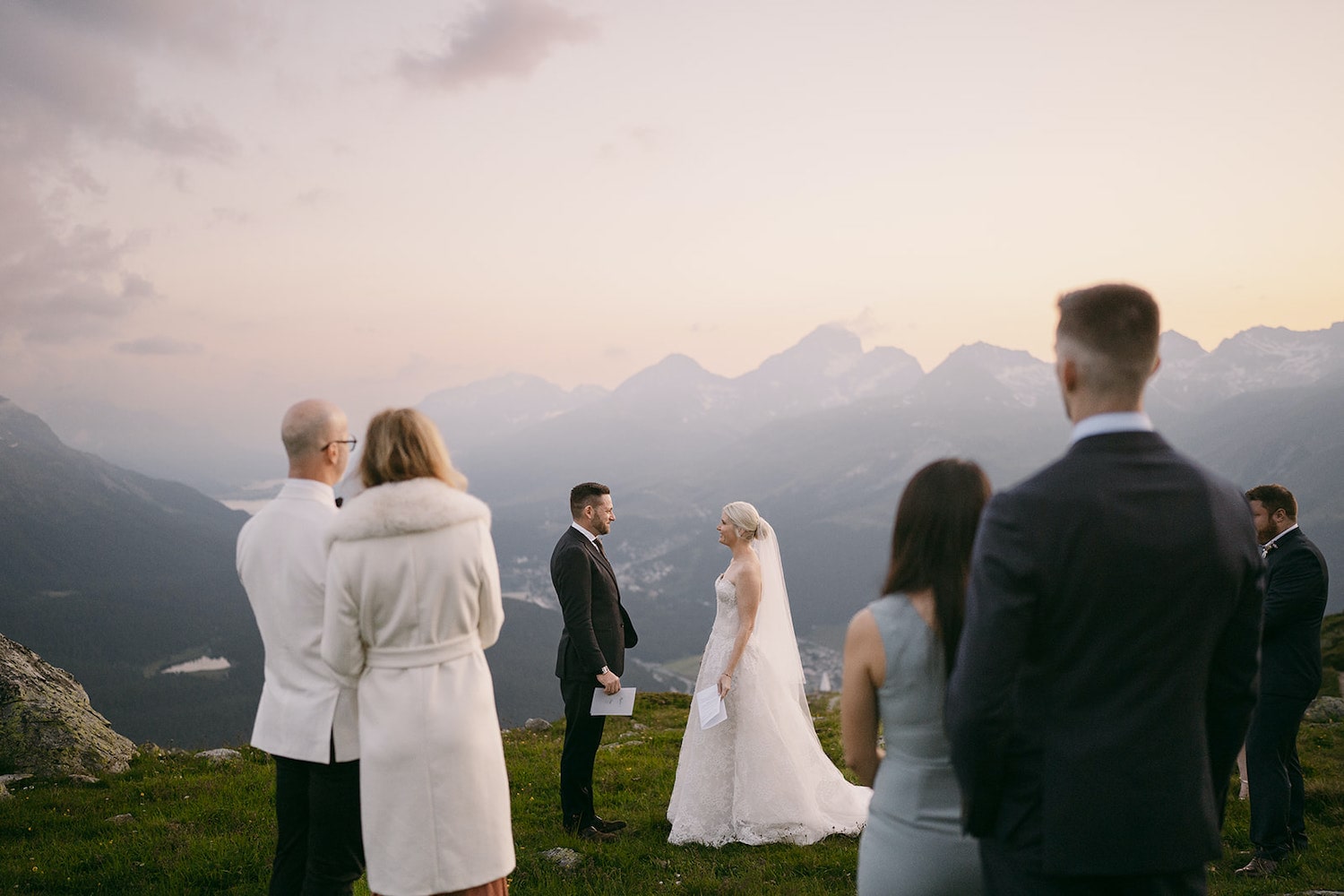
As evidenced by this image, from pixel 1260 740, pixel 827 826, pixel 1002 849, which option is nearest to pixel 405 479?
pixel 1002 849

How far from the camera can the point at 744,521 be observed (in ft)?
26.7

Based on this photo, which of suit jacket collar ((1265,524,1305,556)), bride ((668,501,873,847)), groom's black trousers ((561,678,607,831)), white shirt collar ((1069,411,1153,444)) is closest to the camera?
white shirt collar ((1069,411,1153,444))

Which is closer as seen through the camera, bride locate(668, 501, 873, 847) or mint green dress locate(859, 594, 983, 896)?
A: mint green dress locate(859, 594, 983, 896)

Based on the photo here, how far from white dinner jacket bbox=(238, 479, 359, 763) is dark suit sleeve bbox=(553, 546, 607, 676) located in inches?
133

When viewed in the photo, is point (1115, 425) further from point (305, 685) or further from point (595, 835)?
point (595, 835)

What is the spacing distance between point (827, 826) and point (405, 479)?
21.0 feet

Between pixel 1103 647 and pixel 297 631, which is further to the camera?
pixel 297 631

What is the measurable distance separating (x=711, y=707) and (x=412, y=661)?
14.6ft

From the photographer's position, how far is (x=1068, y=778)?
251 cm

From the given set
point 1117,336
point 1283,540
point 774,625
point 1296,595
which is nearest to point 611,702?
point 774,625

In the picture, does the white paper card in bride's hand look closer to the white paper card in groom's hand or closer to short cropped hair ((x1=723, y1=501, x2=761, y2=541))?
the white paper card in groom's hand

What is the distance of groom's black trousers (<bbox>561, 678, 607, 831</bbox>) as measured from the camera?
25.7 feet

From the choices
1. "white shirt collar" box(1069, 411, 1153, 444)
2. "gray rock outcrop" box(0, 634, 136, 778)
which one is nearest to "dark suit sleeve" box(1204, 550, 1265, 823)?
"white shirt collar" box(1069, 411, 1153, 444)

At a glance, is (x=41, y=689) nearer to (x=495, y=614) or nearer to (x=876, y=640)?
(x=495, y=614)
